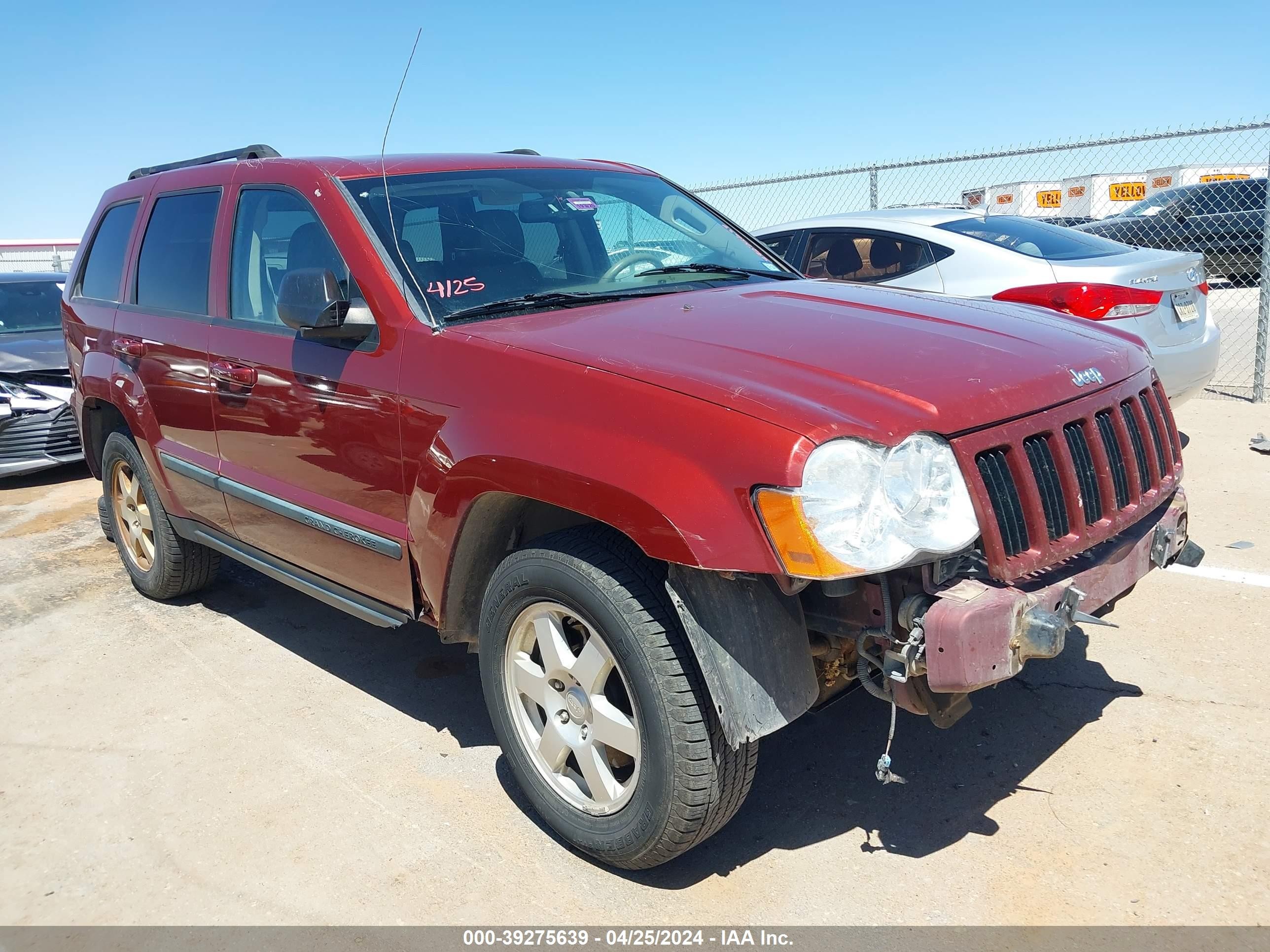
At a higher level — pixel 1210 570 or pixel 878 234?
pixel 878 234

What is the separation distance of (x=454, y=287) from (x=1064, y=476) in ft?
6.29

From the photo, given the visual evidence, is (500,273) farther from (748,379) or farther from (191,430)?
(191,430)

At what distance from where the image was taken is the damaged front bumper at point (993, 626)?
2250mm

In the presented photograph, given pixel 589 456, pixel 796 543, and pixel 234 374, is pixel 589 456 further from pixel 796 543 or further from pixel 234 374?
pixel 234 374

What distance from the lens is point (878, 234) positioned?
6711 mm

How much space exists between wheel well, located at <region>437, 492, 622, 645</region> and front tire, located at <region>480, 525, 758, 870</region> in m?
0.15

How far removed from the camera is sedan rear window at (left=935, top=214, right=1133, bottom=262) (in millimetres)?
6289

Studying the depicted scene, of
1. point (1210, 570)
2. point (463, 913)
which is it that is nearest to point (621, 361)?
point (463, 913)

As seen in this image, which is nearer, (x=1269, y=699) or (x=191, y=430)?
(x=1269, y=699)

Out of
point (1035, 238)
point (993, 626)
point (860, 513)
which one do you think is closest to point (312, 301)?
point (860, 513)

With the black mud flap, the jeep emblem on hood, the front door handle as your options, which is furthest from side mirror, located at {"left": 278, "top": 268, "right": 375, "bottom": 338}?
the jeep emblem on hood

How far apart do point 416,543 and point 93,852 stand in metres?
1.36
